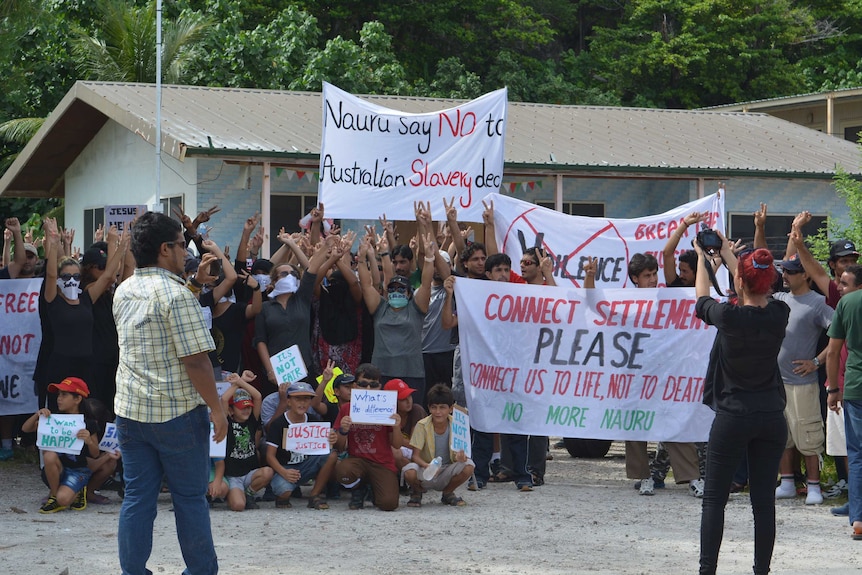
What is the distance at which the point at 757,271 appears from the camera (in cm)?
655

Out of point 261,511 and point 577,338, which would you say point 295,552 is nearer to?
point 261,511

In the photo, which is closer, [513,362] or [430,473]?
[430,473]

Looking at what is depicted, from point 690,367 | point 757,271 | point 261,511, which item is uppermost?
point 757,271

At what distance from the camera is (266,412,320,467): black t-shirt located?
9234mm

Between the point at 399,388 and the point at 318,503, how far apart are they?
3.45ft

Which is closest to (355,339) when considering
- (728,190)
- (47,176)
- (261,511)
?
(261,511)

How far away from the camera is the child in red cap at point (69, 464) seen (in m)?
8.99

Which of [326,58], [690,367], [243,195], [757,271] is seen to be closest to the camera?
[757,271]

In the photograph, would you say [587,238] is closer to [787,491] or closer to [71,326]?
[787,491]

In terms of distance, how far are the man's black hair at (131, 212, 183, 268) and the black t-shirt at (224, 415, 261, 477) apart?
3.28 meters

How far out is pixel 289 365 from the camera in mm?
9453

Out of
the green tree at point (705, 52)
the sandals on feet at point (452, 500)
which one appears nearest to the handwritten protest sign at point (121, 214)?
the sandals on feet at point (452, 500)

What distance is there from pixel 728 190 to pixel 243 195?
8212 mm

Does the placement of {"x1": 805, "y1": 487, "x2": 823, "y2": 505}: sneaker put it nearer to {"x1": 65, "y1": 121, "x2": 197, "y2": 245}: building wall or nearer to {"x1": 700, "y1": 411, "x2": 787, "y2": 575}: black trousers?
{"x1": 700, "y1": 411, "x2": 787, "y2": 575}: black trousers
